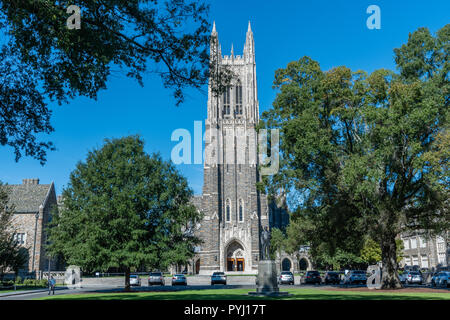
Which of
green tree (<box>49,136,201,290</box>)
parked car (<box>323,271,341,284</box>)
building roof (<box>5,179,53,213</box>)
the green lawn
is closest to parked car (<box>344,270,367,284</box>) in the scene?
parked car (<box>323,271,341,284</box>)

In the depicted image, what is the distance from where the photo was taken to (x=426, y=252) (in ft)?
175

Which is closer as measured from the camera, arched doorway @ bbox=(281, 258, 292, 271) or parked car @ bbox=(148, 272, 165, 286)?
parked car @ bbox=(148, 272, 165, 286)

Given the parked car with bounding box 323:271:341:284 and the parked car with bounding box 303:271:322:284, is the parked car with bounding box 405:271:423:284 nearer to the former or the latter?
the parked car with bounding box 323:271:341:284

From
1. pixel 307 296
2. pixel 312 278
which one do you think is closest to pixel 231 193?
pixel 312 278

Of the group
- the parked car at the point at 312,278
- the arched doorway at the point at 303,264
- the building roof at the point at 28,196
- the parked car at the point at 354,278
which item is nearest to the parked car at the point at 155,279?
the parked car at the point at 312,278

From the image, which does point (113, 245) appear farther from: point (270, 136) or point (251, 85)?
point (251, 85)

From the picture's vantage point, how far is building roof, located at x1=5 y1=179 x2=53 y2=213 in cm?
5655

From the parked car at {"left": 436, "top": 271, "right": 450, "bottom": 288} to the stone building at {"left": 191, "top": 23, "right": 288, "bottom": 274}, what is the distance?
32726mm

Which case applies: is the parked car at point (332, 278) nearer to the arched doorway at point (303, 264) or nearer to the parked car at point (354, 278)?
the parked car at point (354, 278)

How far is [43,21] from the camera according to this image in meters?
10.9

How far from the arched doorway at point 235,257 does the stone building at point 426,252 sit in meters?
24.4

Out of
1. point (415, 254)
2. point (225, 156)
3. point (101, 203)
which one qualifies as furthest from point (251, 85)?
point (101, 203)

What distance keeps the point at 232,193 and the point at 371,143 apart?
150 ft
